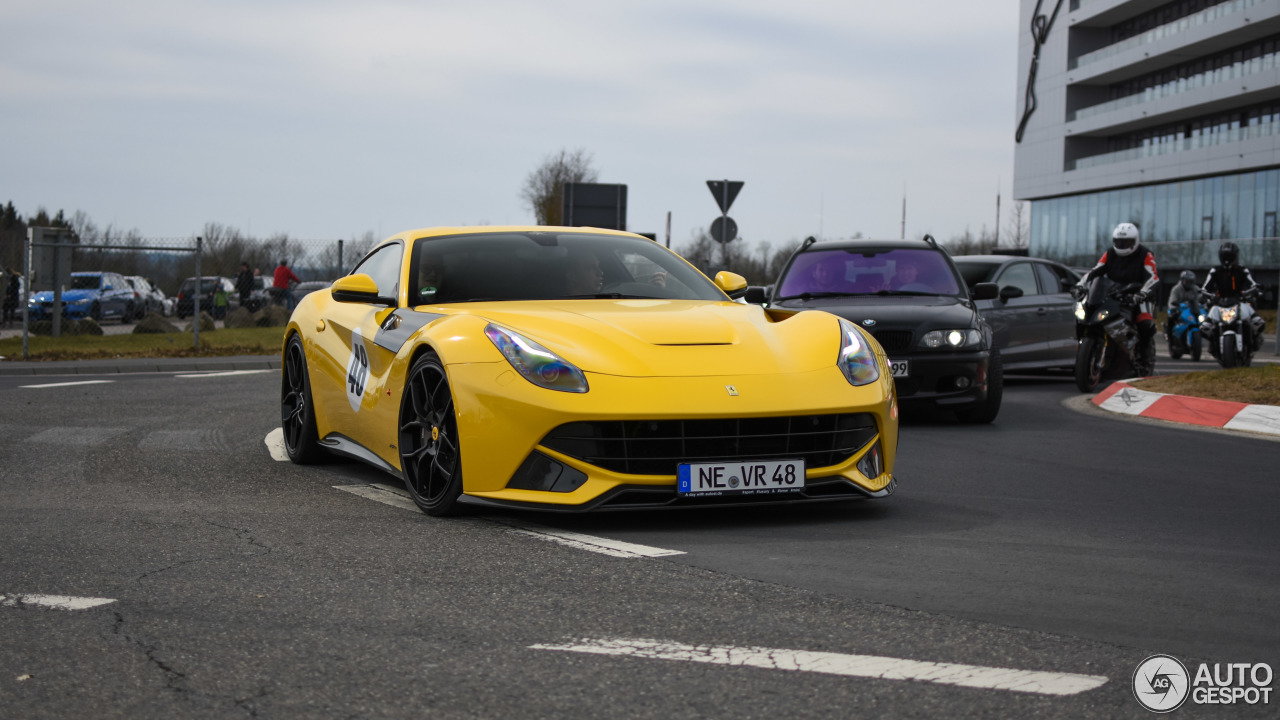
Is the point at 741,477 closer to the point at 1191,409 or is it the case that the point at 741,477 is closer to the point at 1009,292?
the point at 1191,409

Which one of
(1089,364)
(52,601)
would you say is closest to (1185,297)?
(1089,364)

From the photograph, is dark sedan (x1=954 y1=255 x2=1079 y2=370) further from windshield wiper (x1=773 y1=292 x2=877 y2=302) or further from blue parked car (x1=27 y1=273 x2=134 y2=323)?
blue parked car (x1=27 y1=273 x2=134 y2=323)

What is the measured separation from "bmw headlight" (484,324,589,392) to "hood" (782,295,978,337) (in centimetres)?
508

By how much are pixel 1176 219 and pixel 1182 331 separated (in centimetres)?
4186

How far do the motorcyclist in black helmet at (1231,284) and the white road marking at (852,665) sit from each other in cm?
1455

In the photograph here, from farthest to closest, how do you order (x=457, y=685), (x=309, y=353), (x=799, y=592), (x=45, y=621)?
(x=309, y=353), (x=799, y=592), (x=45, y=621), (x=457, y=685)

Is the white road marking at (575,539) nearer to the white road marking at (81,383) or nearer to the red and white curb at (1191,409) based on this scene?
the red and white curb at (1191,409)

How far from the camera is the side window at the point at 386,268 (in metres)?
7.09

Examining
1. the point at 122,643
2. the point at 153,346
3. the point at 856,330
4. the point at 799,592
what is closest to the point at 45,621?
the point at 122,643

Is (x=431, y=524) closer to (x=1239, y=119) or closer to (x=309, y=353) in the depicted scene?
(x=309, y=353)

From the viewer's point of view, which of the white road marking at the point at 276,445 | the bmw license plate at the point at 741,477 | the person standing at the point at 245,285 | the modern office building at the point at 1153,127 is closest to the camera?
the bmw license plate at the point at 741,477

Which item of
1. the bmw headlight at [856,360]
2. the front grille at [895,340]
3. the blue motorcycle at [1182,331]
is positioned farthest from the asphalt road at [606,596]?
the blue motorcycle at [1182,331]

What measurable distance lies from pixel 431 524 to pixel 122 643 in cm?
198

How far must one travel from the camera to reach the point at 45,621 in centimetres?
395
